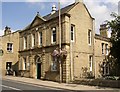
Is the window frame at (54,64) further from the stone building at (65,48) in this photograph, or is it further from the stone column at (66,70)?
the stone column at (66,70)

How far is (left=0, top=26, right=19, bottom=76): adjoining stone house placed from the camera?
3897 cm

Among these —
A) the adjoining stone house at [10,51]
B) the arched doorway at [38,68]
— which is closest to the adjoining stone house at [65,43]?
the arched doorway at [38,68]

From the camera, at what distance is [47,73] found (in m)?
30.4

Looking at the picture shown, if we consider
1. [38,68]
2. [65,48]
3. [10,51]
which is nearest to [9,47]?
[10,51]

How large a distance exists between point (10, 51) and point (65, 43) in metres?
14.9

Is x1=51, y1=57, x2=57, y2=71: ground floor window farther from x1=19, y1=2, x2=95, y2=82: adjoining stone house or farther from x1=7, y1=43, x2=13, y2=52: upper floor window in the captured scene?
x1=7, y1=43, x2=13, y2=52: upper floor window

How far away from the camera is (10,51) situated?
39.7m

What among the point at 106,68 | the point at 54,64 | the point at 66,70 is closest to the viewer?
the point at 66,70

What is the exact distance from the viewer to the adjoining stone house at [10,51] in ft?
128

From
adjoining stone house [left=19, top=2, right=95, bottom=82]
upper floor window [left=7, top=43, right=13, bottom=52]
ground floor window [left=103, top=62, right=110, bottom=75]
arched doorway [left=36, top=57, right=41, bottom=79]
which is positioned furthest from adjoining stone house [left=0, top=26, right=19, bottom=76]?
ground floor window [left=103, top=62, right=110, bottom=75]

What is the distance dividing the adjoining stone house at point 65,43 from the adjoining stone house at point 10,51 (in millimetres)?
Answer: 4882

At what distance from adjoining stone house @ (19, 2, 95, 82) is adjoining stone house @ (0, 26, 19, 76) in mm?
4882

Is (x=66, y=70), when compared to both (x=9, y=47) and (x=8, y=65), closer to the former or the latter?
(x=9, y=47)

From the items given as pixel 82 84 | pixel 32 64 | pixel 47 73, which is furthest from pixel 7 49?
pixel 82 84
